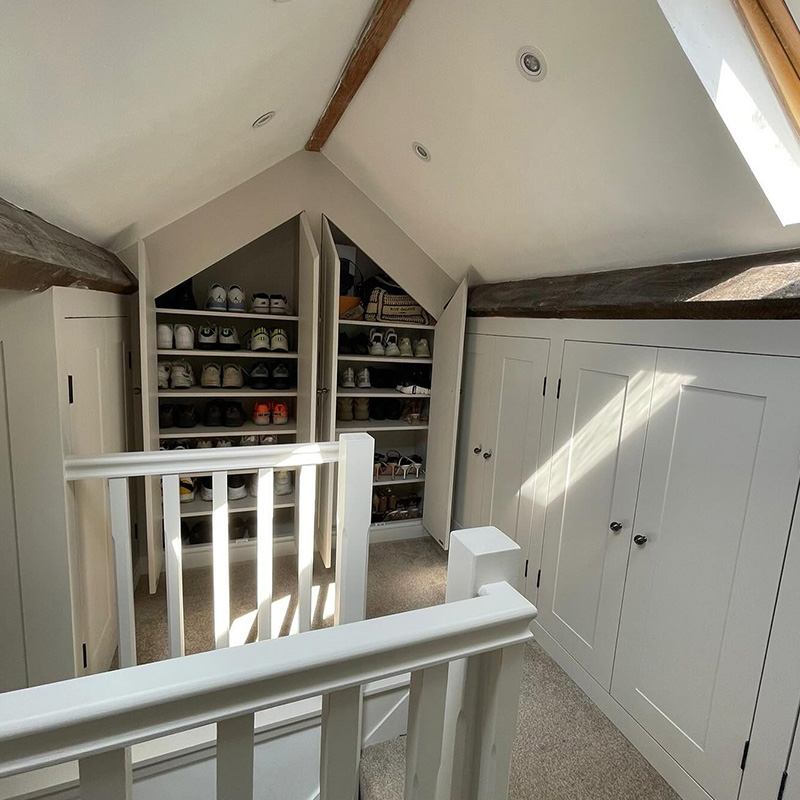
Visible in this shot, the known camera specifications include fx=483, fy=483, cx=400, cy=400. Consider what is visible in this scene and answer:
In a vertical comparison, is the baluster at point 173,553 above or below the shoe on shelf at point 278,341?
below

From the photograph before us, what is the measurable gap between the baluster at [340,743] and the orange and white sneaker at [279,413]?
233 centimetres

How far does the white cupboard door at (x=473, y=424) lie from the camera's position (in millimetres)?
2633

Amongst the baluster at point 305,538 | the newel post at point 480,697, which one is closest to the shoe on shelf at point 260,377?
the baluster at point 305,538

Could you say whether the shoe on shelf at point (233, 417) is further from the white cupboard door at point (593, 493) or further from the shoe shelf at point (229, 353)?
the white cupboard door at point (593, 493)

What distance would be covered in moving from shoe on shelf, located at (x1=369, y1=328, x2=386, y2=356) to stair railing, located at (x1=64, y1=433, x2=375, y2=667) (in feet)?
4.87

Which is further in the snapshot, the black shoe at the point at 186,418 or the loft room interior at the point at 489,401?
the black shoe at the point at 186,418

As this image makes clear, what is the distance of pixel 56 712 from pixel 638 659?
5.83 feet

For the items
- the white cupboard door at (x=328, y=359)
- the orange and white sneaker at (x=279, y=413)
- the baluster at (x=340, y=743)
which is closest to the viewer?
the baluster at (x=340, y=743)

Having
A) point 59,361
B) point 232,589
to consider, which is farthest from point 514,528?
point 59,361

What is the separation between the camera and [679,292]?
4.87 feet

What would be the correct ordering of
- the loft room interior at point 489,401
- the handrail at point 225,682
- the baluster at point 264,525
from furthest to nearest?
the baluster at point 264,525 < the loft room interior at point 489,401 < the handrail at point 225,682

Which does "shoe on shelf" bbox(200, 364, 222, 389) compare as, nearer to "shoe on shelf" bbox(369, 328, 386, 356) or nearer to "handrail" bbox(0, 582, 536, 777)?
"shoe on shelf" bbox(369, 328, 386, 356)

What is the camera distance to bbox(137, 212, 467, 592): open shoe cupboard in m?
2.33

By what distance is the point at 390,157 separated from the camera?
6.89ft
